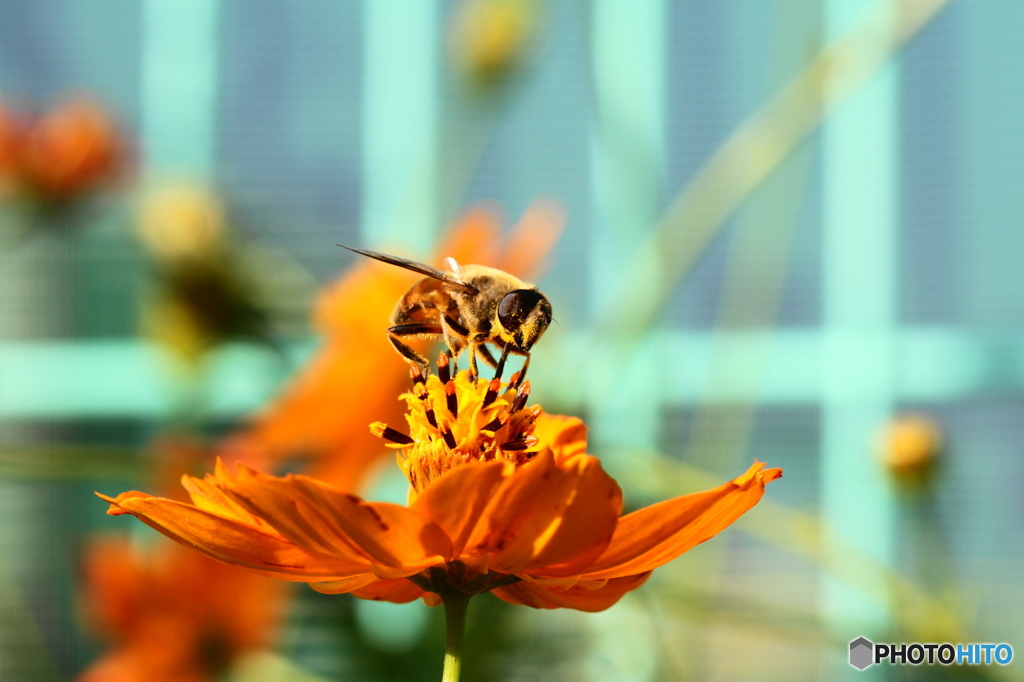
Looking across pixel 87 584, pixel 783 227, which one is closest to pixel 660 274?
pixel 783 227

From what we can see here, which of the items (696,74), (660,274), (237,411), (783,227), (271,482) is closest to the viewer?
(271,482)

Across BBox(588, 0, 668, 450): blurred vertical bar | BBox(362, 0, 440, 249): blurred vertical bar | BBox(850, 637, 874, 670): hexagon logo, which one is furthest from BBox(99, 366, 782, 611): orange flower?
BBox(362, 0, 440, 249): blurred vertical bar

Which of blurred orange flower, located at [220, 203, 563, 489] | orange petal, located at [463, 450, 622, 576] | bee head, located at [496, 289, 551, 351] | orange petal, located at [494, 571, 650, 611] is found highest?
blurred orange flower, located at [220, 203, 563, 489]

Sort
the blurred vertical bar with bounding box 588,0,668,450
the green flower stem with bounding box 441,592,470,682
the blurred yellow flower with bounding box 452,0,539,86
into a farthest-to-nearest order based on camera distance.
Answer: the blurred vertical bar with bounding box 588,0,668,450
the blurred yellow flower with bounding box 452,0,539,86
the green flower stem with bounding box 441,592,470,682

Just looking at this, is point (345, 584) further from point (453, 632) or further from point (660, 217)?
point (660, 217)

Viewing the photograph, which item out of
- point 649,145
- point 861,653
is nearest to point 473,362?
point 861,653

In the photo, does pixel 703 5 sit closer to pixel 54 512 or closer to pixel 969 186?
pixel 969 186

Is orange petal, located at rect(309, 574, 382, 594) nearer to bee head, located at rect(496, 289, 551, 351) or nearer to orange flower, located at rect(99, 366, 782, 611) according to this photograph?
orange flower, located at rect(99, 366, 782, 611)

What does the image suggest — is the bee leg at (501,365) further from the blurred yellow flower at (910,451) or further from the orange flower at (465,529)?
the blurred yellow flower at (910,451)
